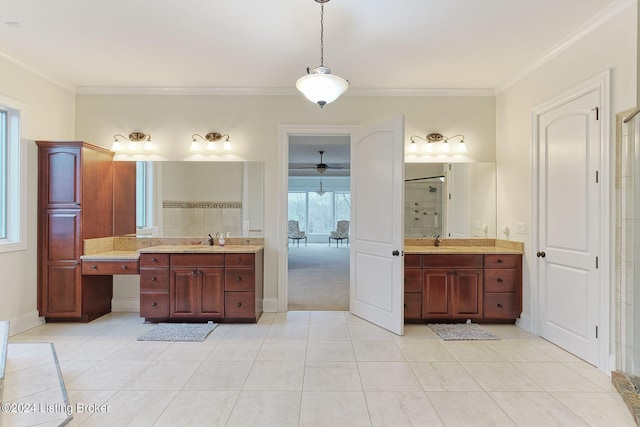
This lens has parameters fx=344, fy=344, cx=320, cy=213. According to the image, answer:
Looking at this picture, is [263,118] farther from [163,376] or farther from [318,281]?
[318,281]

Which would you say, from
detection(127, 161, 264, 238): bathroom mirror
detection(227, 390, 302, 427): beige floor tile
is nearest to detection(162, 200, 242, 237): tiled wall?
detection(127, 161, 264, 238): bathroom mirror

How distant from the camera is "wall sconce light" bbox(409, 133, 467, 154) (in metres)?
4.13

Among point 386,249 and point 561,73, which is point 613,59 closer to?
point 561,73

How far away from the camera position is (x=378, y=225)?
12.1 feet

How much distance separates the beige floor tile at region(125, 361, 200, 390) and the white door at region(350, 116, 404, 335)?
1.87 metres

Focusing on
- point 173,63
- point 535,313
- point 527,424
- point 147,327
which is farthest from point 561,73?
point 147,327

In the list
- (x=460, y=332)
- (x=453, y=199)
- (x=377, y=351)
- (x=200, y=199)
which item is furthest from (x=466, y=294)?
(x=200, y=199)

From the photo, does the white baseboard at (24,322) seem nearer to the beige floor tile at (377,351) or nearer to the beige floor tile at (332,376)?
the beige floor tile at (332,376)

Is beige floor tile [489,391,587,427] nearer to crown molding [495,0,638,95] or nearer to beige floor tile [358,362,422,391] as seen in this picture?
beige floor tile [358,362,422,391]

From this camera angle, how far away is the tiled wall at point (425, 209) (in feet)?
13.5

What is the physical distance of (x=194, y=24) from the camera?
2758mm

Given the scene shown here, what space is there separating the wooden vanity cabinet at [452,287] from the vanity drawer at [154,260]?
9.03 feet

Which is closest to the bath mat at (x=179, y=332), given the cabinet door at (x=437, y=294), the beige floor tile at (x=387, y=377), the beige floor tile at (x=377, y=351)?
the beige floor tile at (x=377, y=351)

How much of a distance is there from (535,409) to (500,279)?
1.75 meters
